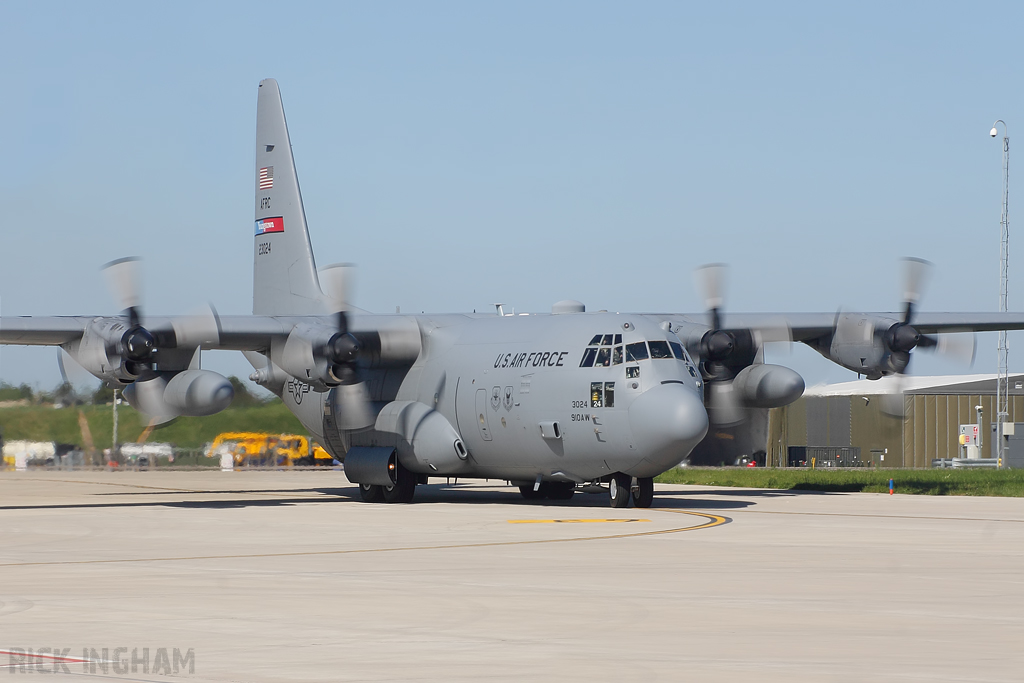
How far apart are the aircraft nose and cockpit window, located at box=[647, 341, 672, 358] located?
67cm

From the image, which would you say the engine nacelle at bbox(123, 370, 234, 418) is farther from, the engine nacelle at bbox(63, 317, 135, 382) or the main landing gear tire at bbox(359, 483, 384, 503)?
the main landing gear tire at bbox(359, 483, 384, 503)

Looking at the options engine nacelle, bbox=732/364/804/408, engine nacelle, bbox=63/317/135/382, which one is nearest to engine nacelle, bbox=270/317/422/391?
engine nacelle, bbox=63/317/135/382

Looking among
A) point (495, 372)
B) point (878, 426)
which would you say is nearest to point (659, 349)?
point (495, 372)

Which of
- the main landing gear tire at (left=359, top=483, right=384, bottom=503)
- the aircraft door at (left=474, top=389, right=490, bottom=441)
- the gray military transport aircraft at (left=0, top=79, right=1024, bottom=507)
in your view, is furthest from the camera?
the main landing gear tire at (left=359, top=483, right=384, bottom=503)

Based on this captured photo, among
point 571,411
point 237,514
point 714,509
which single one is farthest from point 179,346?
point 714,509

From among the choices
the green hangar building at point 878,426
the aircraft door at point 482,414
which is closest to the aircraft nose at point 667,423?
the aircraft door at point 482,414

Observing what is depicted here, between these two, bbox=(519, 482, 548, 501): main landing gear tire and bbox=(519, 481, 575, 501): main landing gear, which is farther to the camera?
bbox=(519, 482, 548, 501): main landing gear tire

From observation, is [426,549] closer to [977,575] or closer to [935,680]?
[977,575]

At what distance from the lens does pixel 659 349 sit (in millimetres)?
24500

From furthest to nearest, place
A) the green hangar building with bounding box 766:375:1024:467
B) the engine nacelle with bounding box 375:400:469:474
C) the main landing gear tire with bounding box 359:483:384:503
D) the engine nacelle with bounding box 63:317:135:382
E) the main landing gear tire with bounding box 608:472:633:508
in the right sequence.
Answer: the green hangar building with bounding box 766:375:1024:467, the main landing gear tire with bounding box 359:483:384:503, the engine nacelle with bounding box 375:400:469:474, the engine nacelle with bounding box 63:317:135:382, the main landing gear tire with bounding box 608:472:633:508

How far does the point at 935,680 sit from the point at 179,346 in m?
21.6

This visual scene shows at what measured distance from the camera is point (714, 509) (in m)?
26.2

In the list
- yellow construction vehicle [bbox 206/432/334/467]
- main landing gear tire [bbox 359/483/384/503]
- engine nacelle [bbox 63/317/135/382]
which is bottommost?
yellow construction vehicle [bbox 206/432/334/467]

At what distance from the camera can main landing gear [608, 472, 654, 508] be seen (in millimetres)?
25469
